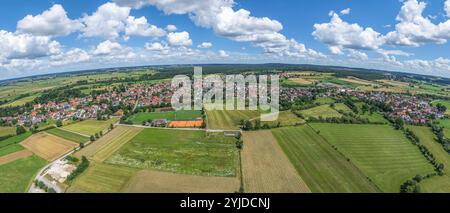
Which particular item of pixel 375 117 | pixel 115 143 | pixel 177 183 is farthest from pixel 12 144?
pixel 375 117

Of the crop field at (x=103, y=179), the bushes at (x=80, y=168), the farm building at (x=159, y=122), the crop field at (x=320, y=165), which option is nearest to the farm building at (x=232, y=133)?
the crop field at (x=320, y=165)

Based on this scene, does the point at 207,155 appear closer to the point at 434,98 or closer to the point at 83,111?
the point at 83,111

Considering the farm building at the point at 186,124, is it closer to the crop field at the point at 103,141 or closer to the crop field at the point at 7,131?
the crop field at the point at 103,141

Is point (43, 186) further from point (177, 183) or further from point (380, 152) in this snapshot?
point (380, 152)

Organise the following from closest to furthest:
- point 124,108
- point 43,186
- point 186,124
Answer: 1. point 43,186
2. point 186,124
3. point 124,108

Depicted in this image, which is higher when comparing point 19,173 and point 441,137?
point 441,137
